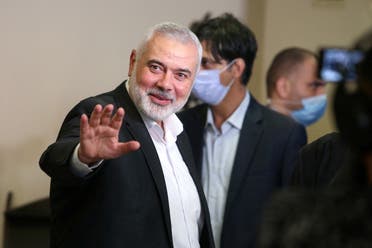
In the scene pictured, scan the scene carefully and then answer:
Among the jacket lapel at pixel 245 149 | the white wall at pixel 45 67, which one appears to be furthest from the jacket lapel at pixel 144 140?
the white wall at pixel 45 67

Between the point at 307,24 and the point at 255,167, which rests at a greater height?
the point at 307,24

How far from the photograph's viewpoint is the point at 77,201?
180 cm

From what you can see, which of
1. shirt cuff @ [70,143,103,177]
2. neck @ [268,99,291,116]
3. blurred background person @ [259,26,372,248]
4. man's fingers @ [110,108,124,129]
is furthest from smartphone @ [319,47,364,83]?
neck @ [268,99,291,116]

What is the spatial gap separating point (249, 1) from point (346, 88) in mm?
3832

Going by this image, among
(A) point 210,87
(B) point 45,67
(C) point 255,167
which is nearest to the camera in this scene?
(C) point 255,167

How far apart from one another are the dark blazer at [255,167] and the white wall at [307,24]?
5.54 feet

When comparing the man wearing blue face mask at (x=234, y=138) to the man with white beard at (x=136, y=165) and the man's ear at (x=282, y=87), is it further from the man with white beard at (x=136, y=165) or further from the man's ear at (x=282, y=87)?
the man's ear at (x=282, y=87)

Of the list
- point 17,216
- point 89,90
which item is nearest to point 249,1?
point 89,90

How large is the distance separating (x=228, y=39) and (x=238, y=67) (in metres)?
0.13

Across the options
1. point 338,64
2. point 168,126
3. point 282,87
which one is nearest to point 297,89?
point 282,87

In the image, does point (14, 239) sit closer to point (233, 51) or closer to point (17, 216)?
point (17, 216)

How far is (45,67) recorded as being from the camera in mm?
3182

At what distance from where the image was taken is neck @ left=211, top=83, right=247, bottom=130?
107 inches

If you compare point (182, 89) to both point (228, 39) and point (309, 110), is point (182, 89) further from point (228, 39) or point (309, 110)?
point (309, 110)
